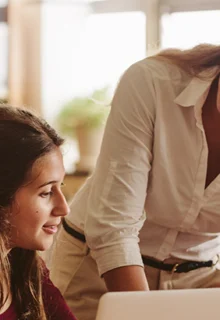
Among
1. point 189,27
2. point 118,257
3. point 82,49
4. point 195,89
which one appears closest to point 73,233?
point 118,257

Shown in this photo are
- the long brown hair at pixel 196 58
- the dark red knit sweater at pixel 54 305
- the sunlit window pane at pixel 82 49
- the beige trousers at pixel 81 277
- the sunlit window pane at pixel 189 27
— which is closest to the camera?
the dark red knit sweater at pixel 54 305

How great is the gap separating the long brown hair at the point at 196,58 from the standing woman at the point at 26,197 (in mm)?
362

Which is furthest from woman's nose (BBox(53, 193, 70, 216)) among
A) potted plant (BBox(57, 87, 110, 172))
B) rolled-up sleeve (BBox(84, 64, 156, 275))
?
potted plant (BBox(57, 87, 110, 172))

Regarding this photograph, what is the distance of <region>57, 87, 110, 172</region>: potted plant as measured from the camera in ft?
15.5

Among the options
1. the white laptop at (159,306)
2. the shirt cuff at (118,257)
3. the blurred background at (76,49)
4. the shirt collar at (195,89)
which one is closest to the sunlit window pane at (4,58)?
the blurred background at (76,49)

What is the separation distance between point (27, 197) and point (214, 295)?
615 mm

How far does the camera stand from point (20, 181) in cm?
139

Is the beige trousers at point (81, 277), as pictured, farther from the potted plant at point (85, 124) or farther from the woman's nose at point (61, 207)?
the potted plant at point (85, 124)

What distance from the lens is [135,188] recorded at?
4.86 ft

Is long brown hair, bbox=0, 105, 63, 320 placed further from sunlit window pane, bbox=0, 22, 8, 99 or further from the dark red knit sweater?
sunlit window pane, bbox=0, 22, 8, 99

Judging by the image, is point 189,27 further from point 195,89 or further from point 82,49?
point 195,89

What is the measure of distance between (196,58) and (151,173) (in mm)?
282

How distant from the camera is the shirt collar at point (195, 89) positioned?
1540 millimetres

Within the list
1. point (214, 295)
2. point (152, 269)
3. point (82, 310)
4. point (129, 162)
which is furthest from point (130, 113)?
point (214, 295)
